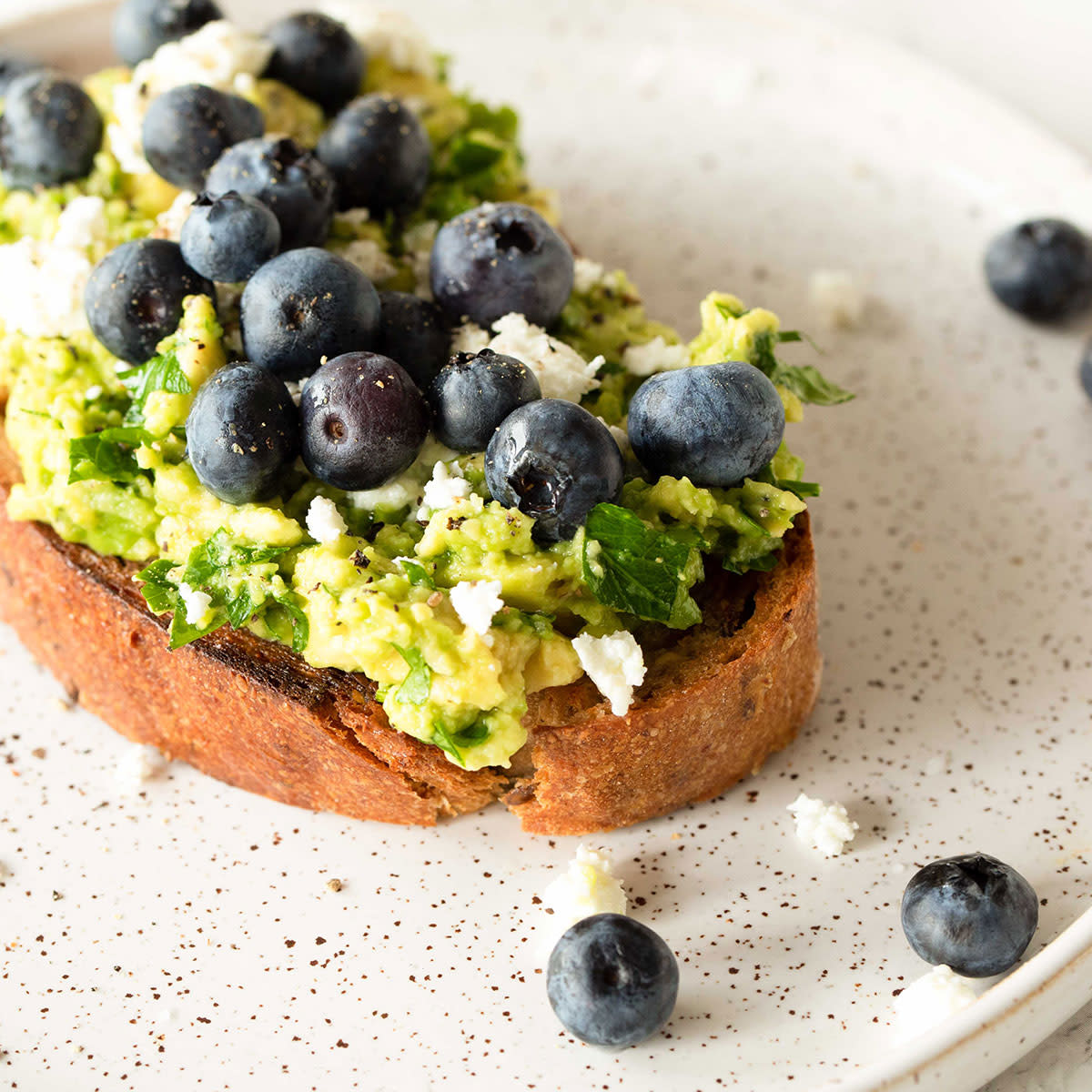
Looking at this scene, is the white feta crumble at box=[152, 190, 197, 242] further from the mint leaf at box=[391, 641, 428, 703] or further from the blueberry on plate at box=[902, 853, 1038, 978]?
the blueberry on plate at box=[902, 853, 1038, 978]

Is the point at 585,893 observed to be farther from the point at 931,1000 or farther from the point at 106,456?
the point at 106,456

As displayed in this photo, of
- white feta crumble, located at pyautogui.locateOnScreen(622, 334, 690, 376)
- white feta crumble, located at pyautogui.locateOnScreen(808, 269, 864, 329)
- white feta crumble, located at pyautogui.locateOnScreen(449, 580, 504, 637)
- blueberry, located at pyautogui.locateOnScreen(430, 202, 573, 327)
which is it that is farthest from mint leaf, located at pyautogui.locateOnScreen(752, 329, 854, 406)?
white feta crumble, located at pyautogui.locateOnScreen(808, 269, 864, 329)

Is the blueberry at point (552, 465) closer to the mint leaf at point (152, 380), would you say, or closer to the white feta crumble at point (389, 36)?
the mint leaf at point (152, 380)

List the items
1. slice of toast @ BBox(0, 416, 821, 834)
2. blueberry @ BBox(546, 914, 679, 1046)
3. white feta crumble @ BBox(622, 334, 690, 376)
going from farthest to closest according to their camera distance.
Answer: white feta crumble @ BBox(622, 334, 690, 376), slice of toast @ BBox(0, 416, 821, 834), blueberry @ BBox(546, 914, 679, 1046)

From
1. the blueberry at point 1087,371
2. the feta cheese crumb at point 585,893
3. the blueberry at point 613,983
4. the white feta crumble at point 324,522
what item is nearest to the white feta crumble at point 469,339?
the white feta crumble at point 324,522

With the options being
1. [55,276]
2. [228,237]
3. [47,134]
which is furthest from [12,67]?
[228,237]

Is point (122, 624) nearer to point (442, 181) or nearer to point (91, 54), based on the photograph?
point (442, 181)
